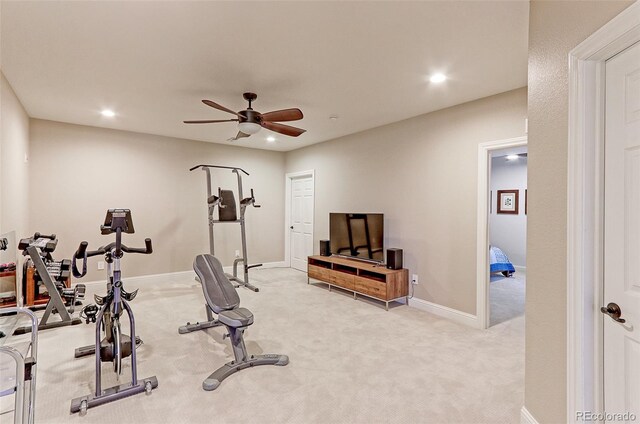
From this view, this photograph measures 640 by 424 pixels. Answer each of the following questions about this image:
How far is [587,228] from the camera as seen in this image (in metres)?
1.41

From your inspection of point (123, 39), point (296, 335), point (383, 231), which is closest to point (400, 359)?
point (296, 335)

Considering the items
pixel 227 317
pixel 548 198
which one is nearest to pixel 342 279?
pixel 227 317

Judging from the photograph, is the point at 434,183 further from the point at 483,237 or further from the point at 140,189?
the point at 140,189

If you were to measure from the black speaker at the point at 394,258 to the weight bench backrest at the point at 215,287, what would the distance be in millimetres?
2196

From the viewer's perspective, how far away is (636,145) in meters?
1.25

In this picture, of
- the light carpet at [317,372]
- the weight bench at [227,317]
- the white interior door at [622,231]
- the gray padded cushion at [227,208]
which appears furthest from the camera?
the gray padded cushion at [227,208]

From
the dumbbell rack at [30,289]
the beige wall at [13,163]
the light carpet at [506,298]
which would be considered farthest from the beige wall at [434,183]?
the dumbbell rack at [30,289]

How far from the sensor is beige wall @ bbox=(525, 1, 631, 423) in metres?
1.50

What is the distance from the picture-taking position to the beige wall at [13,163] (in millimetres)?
2945

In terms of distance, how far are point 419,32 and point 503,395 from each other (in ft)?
8.47

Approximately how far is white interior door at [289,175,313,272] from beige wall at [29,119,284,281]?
55 cm

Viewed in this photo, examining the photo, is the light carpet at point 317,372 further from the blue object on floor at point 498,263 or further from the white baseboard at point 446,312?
the blue object on floor at point 498,263

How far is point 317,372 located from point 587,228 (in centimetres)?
199

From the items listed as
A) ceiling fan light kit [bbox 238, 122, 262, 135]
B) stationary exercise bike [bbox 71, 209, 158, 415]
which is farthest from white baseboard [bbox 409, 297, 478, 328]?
stationary exercise bike [bbox 71, 209, 158, 415]
